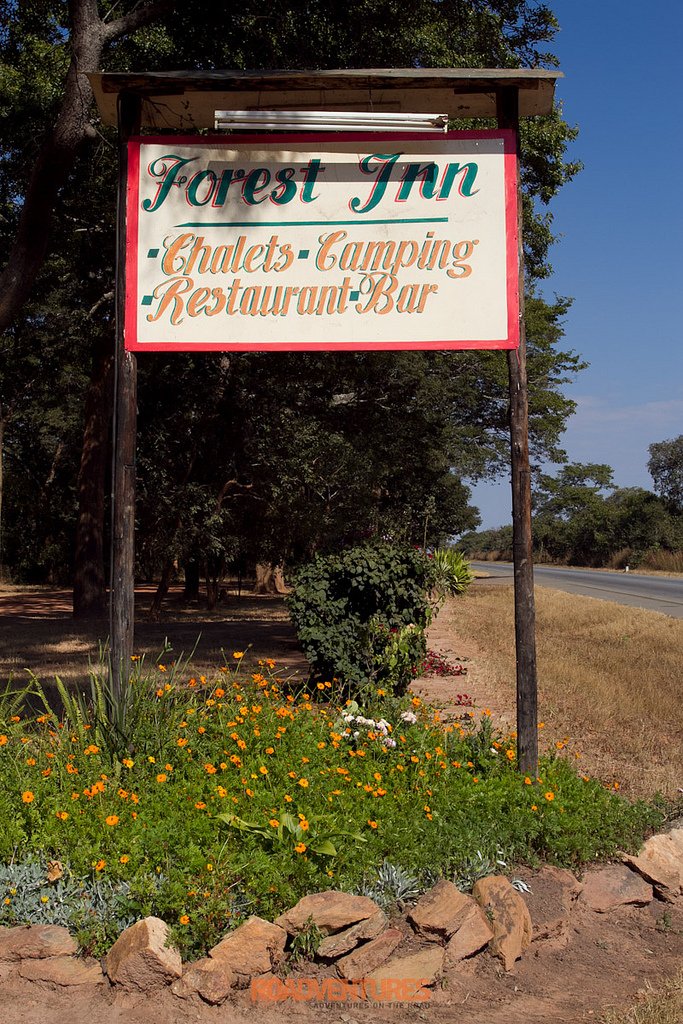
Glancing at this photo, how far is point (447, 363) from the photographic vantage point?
82.7ft

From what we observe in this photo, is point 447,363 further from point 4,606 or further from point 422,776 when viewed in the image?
point 422,776

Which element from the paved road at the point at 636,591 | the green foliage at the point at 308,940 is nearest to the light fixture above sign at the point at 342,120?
the green foliage at the point at 308,940

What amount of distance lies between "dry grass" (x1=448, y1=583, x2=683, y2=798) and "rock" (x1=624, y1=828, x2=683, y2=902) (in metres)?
0.88

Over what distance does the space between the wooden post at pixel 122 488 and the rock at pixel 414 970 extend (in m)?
2.20

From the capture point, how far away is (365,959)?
364 centimetres

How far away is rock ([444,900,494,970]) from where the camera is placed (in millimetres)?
3777

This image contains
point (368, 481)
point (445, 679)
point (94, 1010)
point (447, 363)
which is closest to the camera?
point (94, 1010)

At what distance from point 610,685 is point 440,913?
6.05 m

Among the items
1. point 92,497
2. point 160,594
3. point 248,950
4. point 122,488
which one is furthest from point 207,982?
point 92,497

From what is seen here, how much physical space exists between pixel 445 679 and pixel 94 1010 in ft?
23.6

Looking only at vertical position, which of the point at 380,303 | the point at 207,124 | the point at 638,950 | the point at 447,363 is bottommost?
the point at 638,950

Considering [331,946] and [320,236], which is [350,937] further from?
[320,236]

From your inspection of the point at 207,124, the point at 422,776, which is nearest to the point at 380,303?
the point at 207,124

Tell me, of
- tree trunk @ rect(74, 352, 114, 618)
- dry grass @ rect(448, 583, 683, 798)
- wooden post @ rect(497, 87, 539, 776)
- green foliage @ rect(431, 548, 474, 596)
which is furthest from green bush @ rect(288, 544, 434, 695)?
tree trunk @ rect(74, 352, 114, 618)
